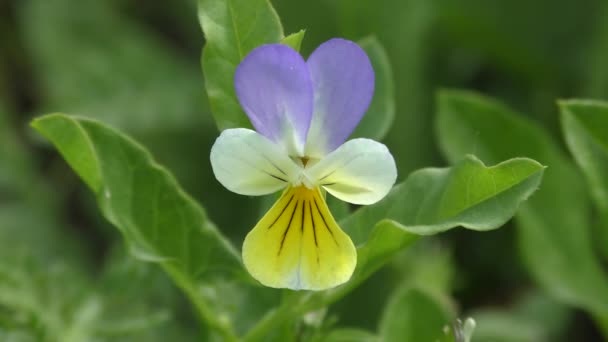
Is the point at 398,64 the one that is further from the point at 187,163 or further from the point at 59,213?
the point at 59,213

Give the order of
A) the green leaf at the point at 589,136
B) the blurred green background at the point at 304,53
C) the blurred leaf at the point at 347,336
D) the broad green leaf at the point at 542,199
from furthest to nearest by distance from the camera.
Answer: the blurred green background at the point at 304,53 < the broad green leaf at the point at 542,199 < the green leaf at the point at 589,136 < the blurred leaf at the point at 347,336

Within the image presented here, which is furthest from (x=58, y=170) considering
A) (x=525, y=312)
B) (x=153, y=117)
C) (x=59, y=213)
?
(x=525, y=312)

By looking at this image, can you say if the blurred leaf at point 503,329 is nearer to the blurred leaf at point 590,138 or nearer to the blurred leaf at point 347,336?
the blurred leaf at point 590,138

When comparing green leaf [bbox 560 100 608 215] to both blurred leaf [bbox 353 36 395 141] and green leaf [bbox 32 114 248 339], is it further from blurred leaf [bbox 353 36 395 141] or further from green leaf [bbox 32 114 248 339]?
green leaf [bbox 32 114 248 339]

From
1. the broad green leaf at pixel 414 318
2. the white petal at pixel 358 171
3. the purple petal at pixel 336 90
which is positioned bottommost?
the broad green leaf at pixel 414 318

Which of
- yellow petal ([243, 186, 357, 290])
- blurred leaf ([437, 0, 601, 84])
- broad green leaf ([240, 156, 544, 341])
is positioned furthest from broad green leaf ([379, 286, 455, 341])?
blurred leaf ([437, 0, 601, 84])

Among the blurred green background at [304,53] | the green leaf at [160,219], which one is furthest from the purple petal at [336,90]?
the blurred green background at [304,53]

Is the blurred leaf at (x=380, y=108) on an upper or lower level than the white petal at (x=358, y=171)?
lower
